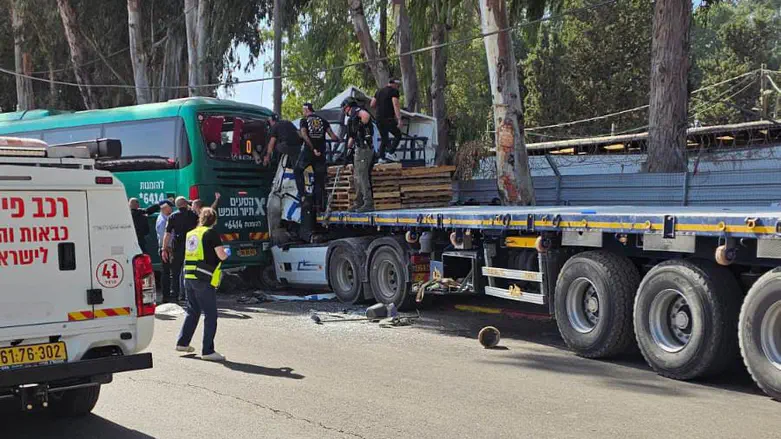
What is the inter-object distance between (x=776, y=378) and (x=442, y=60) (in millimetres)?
18054

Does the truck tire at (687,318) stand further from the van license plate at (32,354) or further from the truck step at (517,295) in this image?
the van license plate at (32,354)

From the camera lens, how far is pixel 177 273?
15.2 metres

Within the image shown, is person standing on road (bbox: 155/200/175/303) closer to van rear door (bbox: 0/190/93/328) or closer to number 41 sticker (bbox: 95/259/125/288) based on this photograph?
number 41 sticker (bbox: 95/259/125/288)

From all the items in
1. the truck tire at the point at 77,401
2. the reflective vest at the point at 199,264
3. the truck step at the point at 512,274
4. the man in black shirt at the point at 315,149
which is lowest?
the truck tire at the point at 77,401

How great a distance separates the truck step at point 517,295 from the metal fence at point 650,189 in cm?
403

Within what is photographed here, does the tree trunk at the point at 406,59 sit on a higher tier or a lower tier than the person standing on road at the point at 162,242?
higher

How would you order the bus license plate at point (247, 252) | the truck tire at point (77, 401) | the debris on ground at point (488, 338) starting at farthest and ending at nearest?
1. the bus license plate at point (247, 252)
2. the debris on ground at point (488, 338)
3. the truck tire at point (77, 401)

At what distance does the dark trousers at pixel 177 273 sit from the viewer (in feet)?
49.7

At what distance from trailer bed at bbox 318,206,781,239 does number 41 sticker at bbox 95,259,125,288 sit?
15.7 feet

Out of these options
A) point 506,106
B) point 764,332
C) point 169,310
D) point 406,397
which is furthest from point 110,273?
point 506,106

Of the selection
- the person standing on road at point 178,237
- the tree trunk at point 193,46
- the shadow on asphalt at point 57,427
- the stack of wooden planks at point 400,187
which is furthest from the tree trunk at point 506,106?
the tree trunk at point 193,46

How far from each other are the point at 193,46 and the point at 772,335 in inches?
932

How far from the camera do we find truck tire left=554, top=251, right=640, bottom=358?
9.34 meters

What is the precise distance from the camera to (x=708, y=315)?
26.9 ft
